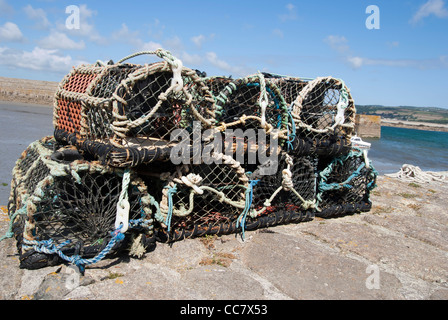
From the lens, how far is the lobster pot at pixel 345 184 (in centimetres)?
387

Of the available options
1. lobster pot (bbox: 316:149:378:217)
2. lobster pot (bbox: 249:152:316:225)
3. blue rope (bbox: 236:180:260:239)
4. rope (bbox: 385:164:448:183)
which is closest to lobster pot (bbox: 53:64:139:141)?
blue rope (bbox: 236:180:260:239)

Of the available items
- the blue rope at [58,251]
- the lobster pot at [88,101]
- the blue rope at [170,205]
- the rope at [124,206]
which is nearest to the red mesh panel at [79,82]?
the lobster pot at [88,101]

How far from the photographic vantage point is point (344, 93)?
3686mm

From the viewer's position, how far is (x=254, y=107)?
3.51m

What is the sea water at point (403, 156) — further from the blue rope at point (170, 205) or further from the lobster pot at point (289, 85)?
the blue rope at point (170, 205)

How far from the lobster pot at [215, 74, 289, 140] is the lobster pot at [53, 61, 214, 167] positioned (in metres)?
0.31

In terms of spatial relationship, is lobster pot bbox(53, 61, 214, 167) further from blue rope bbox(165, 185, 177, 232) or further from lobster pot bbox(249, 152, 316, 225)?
lobster pot bbox(249, 152, 316, 225)

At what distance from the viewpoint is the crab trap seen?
8.19ft

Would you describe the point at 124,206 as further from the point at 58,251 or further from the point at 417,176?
the point at 417,176

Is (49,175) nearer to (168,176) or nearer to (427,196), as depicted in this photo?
(168,176)

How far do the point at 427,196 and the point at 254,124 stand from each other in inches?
146

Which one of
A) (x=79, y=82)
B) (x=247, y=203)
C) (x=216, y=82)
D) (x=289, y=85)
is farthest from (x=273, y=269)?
(x=79, y=82)
